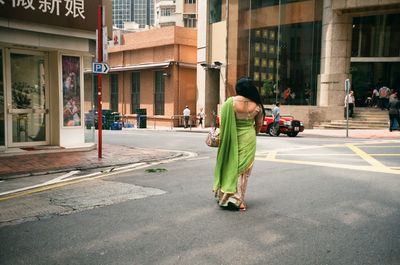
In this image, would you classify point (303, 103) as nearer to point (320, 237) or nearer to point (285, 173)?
point (285, 173)

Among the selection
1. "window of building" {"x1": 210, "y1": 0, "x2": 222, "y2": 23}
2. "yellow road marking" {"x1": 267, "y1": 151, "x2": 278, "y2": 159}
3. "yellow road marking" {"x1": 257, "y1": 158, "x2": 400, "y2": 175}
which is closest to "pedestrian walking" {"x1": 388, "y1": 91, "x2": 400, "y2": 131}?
"yellow road marking" {"x1": 267, "y1": 151, "x2": 278, "y2": 159}

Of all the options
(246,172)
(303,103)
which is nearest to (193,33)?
(303,103)

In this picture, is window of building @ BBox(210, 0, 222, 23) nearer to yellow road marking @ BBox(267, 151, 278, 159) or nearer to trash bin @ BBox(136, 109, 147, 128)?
trash bin @ BBox(136, 109, 147, 128)

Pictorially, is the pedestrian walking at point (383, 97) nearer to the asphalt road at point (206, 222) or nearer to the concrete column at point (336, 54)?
the concrete column at point (336, 54)

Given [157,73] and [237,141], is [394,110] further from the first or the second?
[157,73]

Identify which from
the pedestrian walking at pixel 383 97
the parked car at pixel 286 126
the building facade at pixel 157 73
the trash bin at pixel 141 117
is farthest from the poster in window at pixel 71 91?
the building facade at pixel 157 73

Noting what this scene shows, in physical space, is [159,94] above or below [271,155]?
above

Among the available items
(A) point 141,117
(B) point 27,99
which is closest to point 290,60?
(A) point 141,117

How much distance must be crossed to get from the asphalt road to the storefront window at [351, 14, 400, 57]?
72.0 ft

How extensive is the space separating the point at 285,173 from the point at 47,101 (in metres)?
7.30

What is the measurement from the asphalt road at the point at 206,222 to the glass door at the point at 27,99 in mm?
4650

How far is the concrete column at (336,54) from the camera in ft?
80.4

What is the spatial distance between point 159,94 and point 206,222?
3070 cm

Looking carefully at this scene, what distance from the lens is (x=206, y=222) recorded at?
16.1ft
